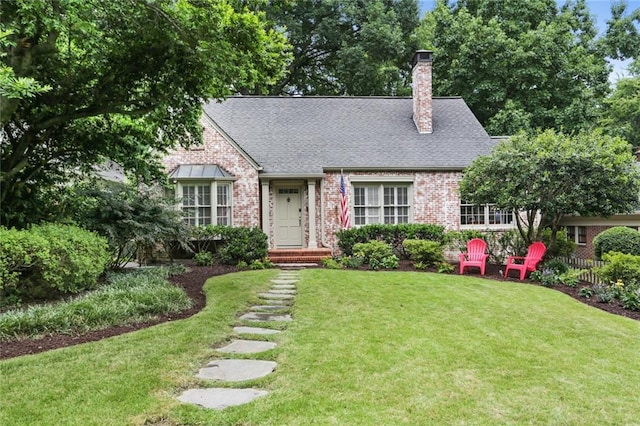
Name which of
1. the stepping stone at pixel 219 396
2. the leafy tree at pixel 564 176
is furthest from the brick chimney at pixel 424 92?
the stepping stone at pixel 219 396

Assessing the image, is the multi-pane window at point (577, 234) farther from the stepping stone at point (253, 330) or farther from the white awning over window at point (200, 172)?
the stepping stone at point (253, 330)

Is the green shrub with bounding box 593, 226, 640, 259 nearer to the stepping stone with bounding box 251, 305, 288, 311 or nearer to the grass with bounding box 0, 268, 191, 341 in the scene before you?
the stepping stone with bounding box 251, 305, 288, 311

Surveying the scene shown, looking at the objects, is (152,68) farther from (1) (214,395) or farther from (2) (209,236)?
(2) (209,236)

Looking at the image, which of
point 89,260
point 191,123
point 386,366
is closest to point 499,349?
point 386,366

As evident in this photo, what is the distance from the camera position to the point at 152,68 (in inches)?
259

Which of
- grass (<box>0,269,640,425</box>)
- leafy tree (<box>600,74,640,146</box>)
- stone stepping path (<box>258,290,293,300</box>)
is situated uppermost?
leafy tree (<box>600,74,640,146</box>)

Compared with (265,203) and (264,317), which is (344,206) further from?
(264,317)

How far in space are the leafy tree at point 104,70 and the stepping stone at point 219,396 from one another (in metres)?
3.71

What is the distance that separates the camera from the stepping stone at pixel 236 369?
12.5ft

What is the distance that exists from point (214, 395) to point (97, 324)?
2.69 m

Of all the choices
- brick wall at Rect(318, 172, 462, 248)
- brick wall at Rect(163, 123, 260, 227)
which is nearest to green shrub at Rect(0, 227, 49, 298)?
brick wall at Rect(163, 123, 260, 227)

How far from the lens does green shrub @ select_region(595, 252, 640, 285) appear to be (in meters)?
7.98

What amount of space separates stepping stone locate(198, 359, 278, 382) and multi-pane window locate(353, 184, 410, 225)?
A: 10.2 metres

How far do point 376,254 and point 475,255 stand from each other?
2.51 meters
